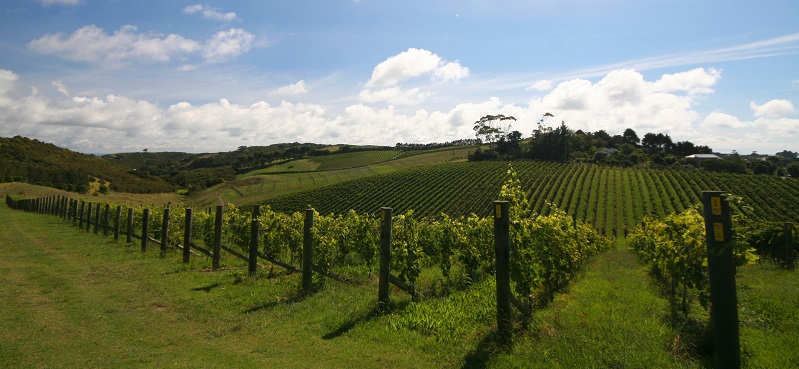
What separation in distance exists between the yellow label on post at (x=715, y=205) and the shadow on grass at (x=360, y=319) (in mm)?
4818

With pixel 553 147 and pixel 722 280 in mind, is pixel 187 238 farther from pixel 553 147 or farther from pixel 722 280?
pixel 553 147

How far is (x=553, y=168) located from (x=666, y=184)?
19.6 metres

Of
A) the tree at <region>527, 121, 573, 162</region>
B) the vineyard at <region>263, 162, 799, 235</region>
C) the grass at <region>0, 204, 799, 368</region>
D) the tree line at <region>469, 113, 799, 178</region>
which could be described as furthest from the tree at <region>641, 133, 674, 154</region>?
the grass at <region>0, 204, 799, 368</region>

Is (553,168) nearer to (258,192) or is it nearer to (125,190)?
(258,192)

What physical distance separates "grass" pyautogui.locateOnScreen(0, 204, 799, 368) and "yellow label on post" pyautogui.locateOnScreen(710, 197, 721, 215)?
1.95 meters

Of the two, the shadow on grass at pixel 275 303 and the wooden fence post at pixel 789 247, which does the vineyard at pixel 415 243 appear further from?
the wooden fence post at pixel 789 247

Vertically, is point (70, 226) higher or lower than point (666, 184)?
lower

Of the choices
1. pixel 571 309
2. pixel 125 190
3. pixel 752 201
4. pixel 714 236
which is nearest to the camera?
pixel 714 236

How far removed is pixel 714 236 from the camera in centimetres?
343

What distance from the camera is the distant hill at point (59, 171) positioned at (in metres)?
71.7

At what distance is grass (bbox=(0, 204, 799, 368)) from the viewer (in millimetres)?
4883

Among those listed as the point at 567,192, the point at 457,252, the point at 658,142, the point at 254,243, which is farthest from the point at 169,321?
the point at 658,142

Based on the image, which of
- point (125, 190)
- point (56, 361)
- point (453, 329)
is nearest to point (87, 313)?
point (56, 361)

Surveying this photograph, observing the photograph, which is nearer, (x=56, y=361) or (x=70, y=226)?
(x=56, y=361)
